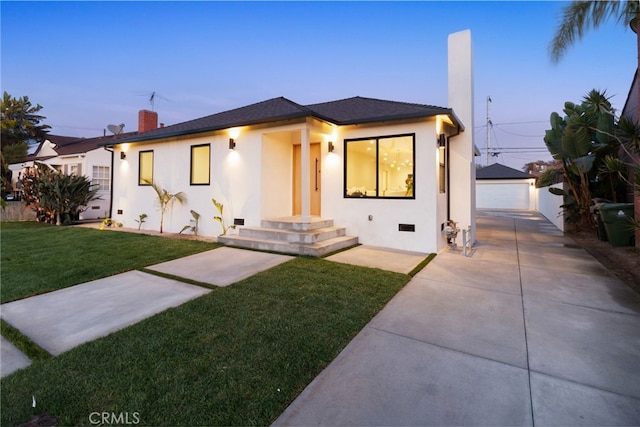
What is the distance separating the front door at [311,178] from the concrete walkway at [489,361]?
15.6 ft

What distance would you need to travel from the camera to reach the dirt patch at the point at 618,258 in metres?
5.20

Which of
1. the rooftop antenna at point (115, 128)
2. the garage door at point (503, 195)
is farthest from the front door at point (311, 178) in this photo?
the garage door at point (503, 195)

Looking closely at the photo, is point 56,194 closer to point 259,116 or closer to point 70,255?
point 70,255

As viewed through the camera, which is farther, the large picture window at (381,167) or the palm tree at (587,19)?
the large picture window at (381,167)

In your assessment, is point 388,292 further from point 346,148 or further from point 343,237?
point 346,148

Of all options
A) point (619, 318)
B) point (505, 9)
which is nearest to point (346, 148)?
point (619, 318)

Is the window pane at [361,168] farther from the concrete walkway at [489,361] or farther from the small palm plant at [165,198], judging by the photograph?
the small palm plant at [165,198]

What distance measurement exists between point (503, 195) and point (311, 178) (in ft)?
75.9

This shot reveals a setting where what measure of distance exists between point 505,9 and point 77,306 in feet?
47.1

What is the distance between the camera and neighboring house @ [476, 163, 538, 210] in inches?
978

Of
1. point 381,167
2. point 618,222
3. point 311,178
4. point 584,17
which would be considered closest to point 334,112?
point 311,178

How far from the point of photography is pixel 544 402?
82.4 inches

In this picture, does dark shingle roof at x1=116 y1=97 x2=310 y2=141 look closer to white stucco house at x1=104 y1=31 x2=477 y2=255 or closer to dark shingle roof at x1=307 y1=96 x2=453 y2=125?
white stucco house at x1=104 y1=31 x2=477 y2=255

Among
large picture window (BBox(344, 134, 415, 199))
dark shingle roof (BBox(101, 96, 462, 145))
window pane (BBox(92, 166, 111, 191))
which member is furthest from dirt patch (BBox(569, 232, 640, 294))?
window pane (BBox(92, 166, 111, 191))
